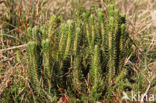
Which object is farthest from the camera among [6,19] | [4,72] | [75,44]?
[6,19]

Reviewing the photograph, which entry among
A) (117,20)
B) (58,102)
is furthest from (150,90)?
(58,102)

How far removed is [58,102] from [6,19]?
5.86ft

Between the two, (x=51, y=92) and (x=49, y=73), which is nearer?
(x=49, y=73)

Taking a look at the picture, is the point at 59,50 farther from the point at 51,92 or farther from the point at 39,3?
the point at 39,3

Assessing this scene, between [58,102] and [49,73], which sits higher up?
[49,73]

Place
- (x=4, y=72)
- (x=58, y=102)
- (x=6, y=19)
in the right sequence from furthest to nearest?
(x=6, y=19) < (x=4, y=72) < (x=58, y=102)

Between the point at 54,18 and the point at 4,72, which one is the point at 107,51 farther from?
the point at 4,72

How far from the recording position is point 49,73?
207 centimetres

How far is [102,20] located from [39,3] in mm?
1247

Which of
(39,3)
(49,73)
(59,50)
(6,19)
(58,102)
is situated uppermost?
(39,3)

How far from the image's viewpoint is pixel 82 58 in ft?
7.53

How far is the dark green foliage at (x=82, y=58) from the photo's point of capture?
2062 millimetres

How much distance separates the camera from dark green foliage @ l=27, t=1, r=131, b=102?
6.77 feet

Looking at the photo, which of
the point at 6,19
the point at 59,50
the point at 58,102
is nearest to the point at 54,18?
Result: the point at 59,50
